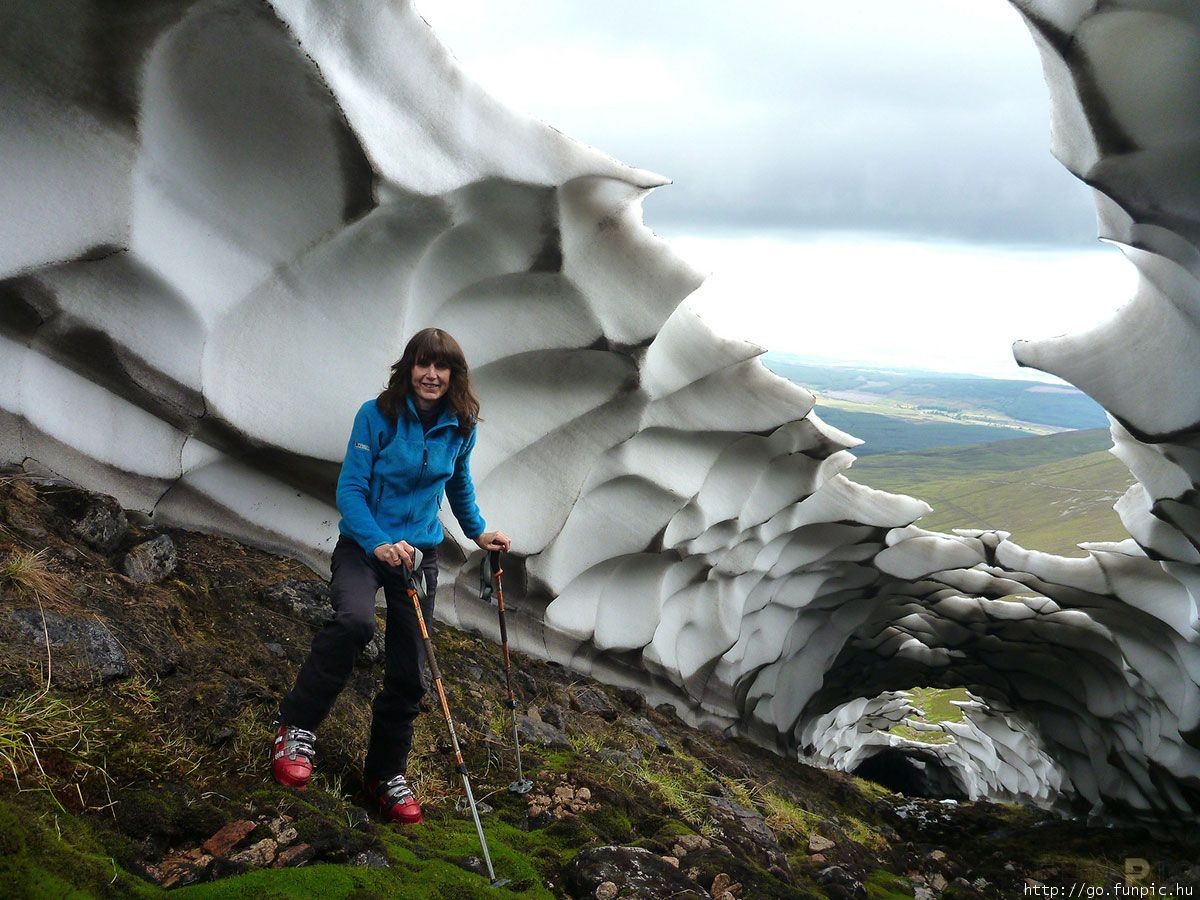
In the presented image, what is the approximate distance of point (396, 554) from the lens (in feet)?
16.5

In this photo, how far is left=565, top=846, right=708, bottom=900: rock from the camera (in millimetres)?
5289

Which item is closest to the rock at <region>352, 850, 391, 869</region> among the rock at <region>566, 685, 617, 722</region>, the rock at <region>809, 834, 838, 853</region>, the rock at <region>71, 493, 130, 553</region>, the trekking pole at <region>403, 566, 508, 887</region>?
the trekking pole at <region>403, 566, 508, 887</region>

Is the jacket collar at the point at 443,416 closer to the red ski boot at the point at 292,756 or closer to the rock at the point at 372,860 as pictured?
the red ski boot at the point at 292,756

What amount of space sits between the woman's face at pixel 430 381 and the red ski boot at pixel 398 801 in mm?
2076

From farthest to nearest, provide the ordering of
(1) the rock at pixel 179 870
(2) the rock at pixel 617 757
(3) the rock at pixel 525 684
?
1. (3) the rock at pixel 525 684
2. (2) the rock at pixel 617 757
3. (1) the rock at pixel 179 870

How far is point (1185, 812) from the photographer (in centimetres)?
1603

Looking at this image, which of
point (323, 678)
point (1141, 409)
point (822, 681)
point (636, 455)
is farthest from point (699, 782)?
point (822, 681)

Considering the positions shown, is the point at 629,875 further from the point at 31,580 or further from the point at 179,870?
the point at 31,580

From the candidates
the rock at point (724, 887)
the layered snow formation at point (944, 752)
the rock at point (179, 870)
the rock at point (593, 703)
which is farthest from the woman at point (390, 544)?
the layered snow formation at point (944, 752)

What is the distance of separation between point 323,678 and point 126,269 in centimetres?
338

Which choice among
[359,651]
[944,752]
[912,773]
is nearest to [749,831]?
[359,651]

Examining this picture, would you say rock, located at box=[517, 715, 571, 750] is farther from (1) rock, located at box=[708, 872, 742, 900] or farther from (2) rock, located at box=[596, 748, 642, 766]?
(1) rock, located at box=[708, 872, 742, 900]

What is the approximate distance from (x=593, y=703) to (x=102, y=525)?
17.1 feet

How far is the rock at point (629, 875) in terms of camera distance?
208 inches
